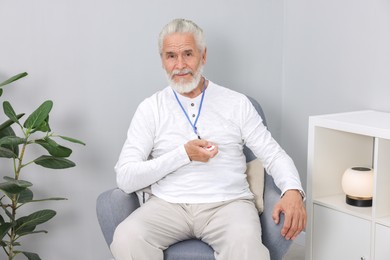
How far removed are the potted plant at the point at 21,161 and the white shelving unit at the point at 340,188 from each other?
1.01m

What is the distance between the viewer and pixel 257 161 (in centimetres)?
254

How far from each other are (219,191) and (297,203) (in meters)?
0.31

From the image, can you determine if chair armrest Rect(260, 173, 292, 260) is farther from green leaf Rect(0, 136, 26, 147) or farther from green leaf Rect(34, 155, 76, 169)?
green leaf Rect(0, 136, 26, 147)

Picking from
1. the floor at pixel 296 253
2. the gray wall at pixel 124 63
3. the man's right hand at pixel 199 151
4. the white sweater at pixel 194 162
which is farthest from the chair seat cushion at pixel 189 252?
the floor at pixel 296 253

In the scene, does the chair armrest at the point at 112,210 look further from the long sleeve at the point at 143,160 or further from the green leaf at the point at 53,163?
the green leaf at the point at 53,163

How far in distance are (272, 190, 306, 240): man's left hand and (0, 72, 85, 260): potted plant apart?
788mm

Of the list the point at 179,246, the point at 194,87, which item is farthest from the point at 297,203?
the point at 194,87

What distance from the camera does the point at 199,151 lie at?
7.50 feet

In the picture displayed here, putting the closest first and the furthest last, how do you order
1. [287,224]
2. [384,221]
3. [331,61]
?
[287,224]
[384,221]
[331,61]

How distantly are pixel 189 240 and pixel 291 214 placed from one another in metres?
0.39

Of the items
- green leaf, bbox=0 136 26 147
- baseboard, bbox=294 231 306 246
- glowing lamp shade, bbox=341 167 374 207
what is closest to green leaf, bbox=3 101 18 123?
green leaf, bbox=0 136 26 147

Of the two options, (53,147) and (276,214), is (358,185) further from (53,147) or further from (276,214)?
(53,147)

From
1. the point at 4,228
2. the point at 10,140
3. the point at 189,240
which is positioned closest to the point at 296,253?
the point at 189,240

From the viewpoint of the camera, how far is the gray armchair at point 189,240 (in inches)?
86.9
